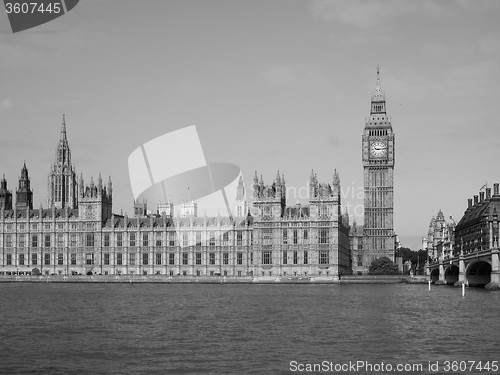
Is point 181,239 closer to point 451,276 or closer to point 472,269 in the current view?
point 451,276

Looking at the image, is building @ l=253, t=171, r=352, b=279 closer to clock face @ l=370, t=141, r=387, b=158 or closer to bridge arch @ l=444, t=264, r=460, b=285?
bridge arch @ l=444, t=264, r=460, b=285

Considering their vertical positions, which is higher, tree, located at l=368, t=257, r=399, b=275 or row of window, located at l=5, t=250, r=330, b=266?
row of window, located at l=5, t=250, r=330, b=266

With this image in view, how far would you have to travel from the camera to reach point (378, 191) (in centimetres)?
17488

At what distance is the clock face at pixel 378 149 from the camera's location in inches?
6998

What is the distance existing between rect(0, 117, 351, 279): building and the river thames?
6357 cm

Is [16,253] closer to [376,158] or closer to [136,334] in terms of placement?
[376,158]

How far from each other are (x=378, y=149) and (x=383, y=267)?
2997 centimetres

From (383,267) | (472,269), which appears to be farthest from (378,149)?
(472,269)

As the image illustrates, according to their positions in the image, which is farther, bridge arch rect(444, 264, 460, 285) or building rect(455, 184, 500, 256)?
bridge arch rect(444, 264, 460, 285)

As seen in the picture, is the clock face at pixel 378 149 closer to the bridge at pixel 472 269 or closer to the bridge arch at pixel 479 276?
the bridge at pixel 472 269

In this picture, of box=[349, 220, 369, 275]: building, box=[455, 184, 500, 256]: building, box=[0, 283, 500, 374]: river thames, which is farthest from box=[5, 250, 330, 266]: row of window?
box=[0, 283, 500, 374]: river thames

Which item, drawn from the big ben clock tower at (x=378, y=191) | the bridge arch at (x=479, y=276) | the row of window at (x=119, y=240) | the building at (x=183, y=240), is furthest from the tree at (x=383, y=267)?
the bridge arch at (x=479, y=276)

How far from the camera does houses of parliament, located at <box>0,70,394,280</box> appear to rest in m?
145

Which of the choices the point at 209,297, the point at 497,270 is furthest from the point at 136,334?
the point at 497,270
